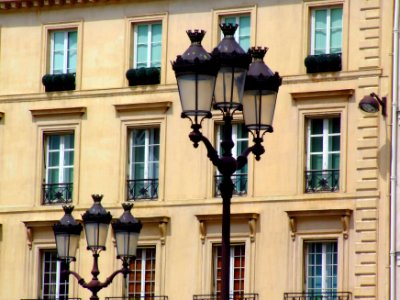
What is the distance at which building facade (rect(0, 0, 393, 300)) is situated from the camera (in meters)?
47.8

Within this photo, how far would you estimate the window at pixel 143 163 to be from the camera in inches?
1981

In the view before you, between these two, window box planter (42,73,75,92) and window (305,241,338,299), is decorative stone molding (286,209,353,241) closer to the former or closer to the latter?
window (305,241,338,299)

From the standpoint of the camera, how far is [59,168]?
170 ft

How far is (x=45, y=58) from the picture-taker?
5219 cm

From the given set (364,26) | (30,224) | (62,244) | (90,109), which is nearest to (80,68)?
(90,109)

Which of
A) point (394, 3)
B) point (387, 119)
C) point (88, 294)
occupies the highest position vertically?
point (394, 3)

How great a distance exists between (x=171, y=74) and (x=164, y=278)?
5.41 metres

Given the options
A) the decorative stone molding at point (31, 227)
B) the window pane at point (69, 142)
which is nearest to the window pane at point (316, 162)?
the window pane at point (69, 142)

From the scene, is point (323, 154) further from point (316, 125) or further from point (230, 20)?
point (230, 20)

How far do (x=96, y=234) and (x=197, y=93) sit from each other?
37.1 ft

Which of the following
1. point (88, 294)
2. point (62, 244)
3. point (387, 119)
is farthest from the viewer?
point (88, 294)

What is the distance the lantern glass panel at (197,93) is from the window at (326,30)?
74.0 ft

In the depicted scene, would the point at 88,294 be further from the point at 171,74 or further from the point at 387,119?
the point at 387,119

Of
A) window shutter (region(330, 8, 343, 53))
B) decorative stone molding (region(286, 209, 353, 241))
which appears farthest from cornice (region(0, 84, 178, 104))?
decorative stone molding (region(286, 209, 353, 241))
